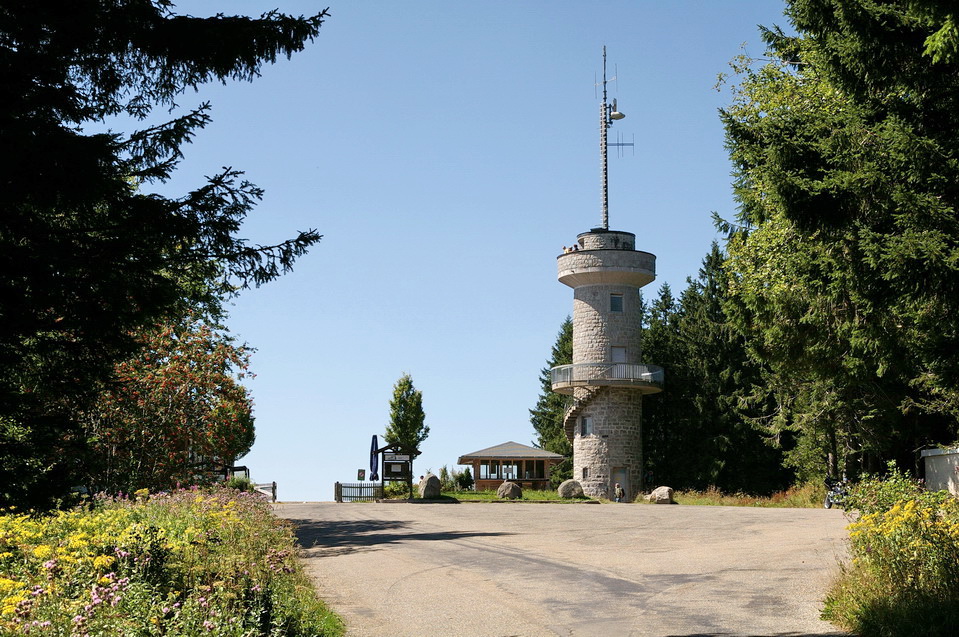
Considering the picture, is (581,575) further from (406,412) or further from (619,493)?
(406,412)

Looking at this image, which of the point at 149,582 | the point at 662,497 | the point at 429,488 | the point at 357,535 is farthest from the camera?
the point at 429,488

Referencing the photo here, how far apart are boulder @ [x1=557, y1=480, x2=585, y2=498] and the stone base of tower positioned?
2.39 m

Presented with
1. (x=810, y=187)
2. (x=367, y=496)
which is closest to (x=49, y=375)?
(x=810, y=187)

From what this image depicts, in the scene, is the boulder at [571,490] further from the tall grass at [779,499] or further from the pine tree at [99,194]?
the pine tree at [99,194]

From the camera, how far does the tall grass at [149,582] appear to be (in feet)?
21.7

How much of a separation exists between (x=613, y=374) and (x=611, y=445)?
130 inches

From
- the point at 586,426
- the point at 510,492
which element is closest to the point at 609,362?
the point at 586,426

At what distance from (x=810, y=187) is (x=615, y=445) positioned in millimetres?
32826

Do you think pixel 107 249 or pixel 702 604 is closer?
pixel 107 249

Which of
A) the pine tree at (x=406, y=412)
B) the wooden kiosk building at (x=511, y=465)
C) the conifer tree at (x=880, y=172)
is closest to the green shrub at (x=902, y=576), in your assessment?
the conifer tree at (x=880, y=172)

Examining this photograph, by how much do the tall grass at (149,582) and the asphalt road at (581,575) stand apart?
129 cm

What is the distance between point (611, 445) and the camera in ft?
144

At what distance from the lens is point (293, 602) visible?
9.34m

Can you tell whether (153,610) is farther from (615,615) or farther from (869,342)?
(869,342)
